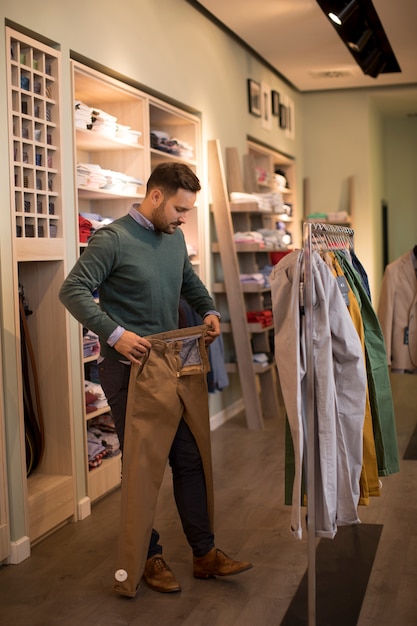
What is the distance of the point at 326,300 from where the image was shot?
107 inches

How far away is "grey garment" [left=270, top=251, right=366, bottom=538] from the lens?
2674mm

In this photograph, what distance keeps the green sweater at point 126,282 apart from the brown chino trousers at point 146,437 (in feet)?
0.45

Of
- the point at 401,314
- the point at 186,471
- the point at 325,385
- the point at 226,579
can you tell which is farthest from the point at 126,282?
the point at 401,314

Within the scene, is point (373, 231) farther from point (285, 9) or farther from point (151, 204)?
point (151, 204)

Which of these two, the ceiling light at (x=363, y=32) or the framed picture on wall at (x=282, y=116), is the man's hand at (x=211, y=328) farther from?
the framed picture on wall at (x=282, y=116)

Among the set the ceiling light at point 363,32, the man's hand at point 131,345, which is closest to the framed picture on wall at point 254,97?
the ceiling light at point 363,32

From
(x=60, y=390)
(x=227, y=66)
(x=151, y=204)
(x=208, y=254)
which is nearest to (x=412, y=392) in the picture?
(x=208, y=254)

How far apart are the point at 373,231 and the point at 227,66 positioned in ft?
11.8

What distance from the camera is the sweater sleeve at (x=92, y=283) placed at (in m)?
2.97

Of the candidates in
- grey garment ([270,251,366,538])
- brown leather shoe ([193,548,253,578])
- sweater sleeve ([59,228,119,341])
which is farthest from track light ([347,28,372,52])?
brown leather shoe ([193,548,253,578])

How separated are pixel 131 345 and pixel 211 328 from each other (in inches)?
18.1

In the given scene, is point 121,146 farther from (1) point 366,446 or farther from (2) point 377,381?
(1) point 366,446

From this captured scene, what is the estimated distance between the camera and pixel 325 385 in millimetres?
2721

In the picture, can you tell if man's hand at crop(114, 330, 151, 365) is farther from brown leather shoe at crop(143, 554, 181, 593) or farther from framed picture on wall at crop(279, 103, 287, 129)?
framed picture on wall at crop(279, 103, 287, 129)
